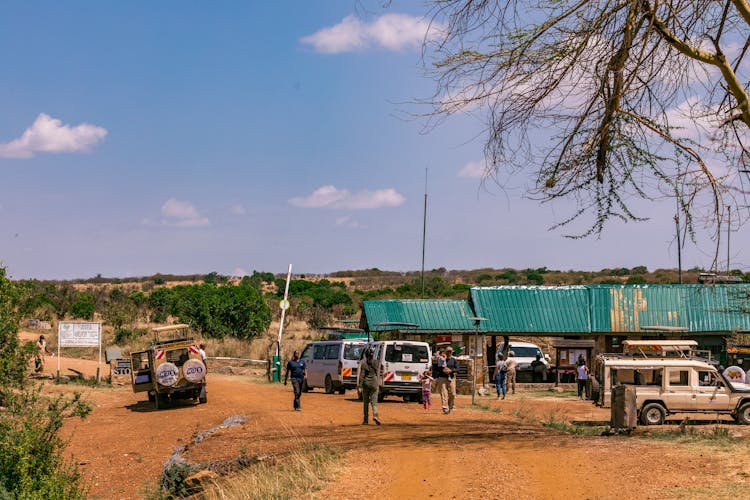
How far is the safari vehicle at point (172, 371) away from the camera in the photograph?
27.3 meters

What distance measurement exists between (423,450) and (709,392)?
10.1 m

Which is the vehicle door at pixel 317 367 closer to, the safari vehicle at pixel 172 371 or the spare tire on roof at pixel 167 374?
the safari vehicle at pixel 172 371

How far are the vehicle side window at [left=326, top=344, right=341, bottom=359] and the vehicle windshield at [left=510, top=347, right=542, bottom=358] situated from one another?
1296 centimetres

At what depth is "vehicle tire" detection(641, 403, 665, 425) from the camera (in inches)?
874

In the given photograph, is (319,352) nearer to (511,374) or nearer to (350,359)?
(350,359)

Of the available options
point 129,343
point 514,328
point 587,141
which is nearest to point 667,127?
point 587,141

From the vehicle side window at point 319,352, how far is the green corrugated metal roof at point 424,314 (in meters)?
6.05

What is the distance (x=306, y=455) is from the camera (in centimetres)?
1472

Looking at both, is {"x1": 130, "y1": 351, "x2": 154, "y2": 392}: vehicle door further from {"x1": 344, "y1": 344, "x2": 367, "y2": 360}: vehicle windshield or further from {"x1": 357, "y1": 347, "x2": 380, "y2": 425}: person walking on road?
{"x1": 357, "y1": 347, "x2": 380, "y2": 425}: person walking on road

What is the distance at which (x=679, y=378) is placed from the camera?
2252 cm

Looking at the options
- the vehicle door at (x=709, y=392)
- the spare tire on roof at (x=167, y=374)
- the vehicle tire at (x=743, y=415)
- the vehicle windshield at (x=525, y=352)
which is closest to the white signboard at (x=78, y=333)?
the spare tire on roof at (x=167, y=374)

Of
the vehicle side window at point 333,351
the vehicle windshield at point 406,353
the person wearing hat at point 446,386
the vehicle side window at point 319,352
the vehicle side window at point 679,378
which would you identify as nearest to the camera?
the vehicle side window at point 679,378

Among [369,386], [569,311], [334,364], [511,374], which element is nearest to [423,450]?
[369,386]

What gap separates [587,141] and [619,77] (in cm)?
133
